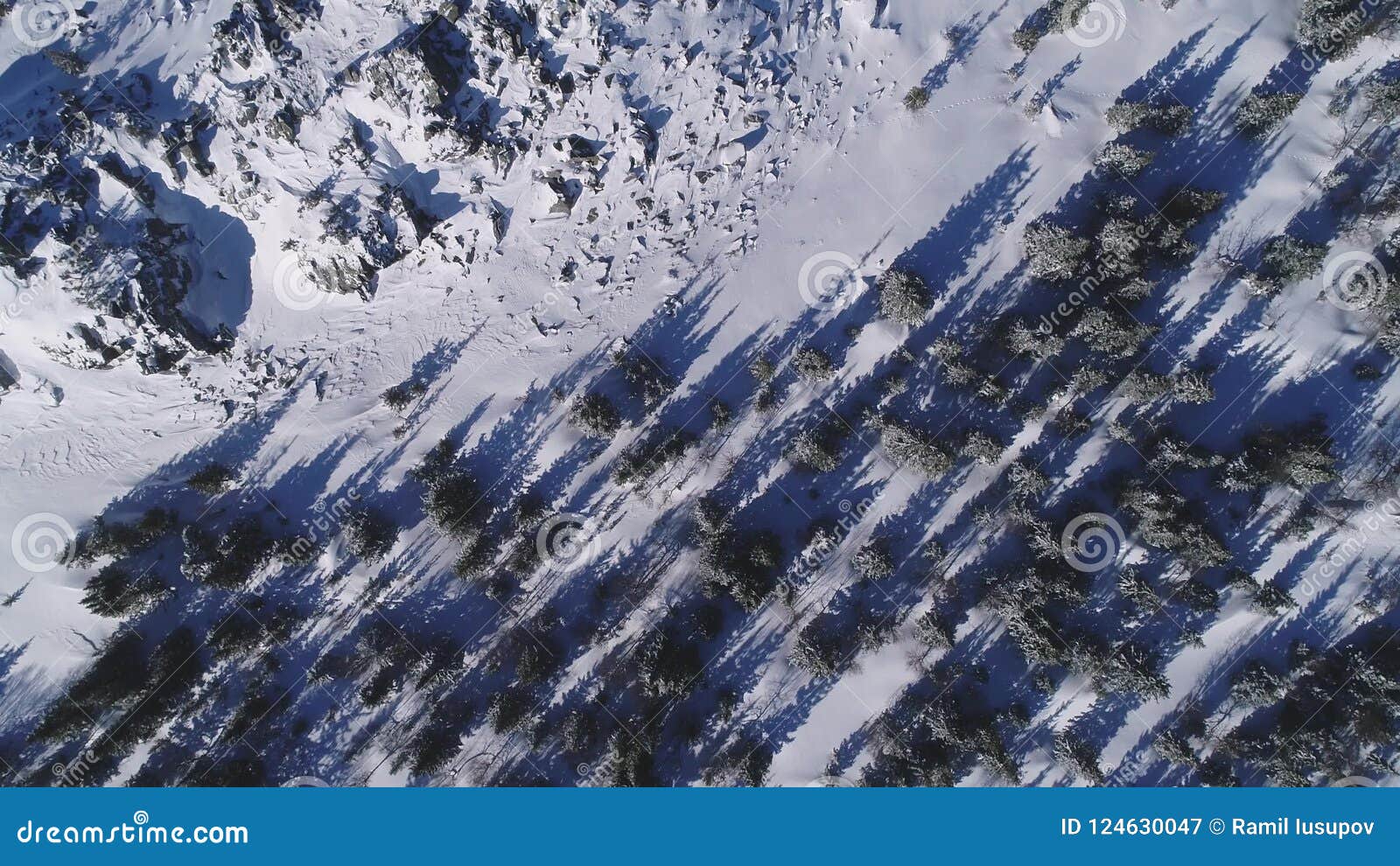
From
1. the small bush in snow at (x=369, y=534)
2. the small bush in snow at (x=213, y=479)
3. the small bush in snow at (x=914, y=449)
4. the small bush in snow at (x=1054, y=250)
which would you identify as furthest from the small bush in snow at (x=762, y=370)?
the small bush in snow at (x=213, y=479)

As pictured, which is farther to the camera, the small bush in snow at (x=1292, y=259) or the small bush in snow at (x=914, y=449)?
the small bush in snow at (x=1292, y=259)

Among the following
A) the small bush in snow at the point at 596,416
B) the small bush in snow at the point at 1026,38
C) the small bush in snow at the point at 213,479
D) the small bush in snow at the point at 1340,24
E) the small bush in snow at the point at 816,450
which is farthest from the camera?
the small bush in snow at the point at 1026,38

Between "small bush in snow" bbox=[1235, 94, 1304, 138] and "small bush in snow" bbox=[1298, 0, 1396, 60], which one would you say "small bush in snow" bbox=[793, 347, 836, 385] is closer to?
"small bush in snow" bbox=[1235, 94, 1304, 138]

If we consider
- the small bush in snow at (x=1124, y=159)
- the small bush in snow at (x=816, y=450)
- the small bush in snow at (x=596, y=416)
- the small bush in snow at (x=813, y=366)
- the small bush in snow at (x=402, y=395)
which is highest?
the small bush in snow at (x=1124, y=159)

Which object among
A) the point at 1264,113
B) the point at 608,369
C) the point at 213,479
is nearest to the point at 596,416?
the point at 608,369

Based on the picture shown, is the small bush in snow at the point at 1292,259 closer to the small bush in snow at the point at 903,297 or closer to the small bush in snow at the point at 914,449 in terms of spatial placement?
the small bush in snow at the point at 903,297

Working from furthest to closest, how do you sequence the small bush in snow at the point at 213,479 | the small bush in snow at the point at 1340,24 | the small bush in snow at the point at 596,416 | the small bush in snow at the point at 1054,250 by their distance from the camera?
the small bush in snow at the point at 1340,24 → the small bush in snow at the point at 213,479 → the small bush in snow at the point at 596,416 → the small bush in snow at the point at 1054,250

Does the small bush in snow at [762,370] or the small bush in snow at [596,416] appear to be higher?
the small bush in snow at [762,370]

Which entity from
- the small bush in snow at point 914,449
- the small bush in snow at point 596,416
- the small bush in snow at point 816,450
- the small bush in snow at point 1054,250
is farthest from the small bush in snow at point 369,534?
the small bush in snow at point 1054,250

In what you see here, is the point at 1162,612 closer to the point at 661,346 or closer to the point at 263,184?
the point at 661,346

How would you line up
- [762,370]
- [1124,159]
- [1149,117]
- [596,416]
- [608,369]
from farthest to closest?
[608,369]
[1149,117]
[762,370]
[1124,159]
[596,416]

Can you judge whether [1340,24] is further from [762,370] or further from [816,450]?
[816,450]
